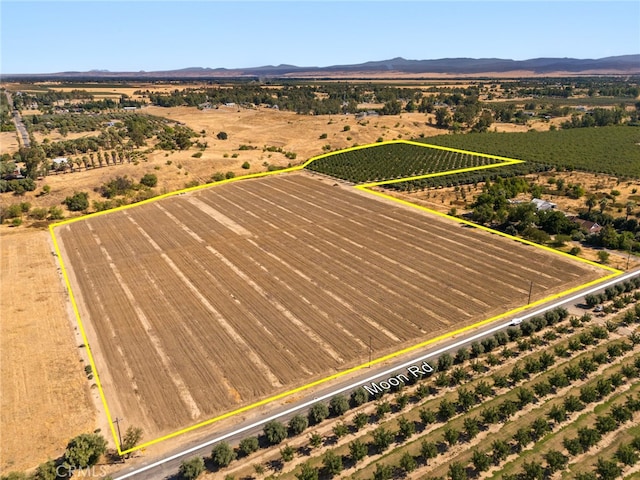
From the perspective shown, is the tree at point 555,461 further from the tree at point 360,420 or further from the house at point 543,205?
the house at point 543,205

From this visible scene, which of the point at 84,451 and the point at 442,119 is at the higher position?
the point at 442,119

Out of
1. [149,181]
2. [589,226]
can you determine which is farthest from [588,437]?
[149,181]

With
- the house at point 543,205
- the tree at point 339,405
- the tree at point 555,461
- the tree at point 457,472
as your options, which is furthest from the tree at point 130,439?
the house at point 543,205

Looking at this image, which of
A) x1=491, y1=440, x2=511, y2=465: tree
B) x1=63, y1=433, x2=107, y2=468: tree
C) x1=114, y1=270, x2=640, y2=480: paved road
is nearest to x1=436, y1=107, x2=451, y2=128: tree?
x1=114, y1=270, x2=640, y2=480: paved road

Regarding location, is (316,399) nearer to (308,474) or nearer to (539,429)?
(308,474)

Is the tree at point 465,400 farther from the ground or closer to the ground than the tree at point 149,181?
closer to the ground
